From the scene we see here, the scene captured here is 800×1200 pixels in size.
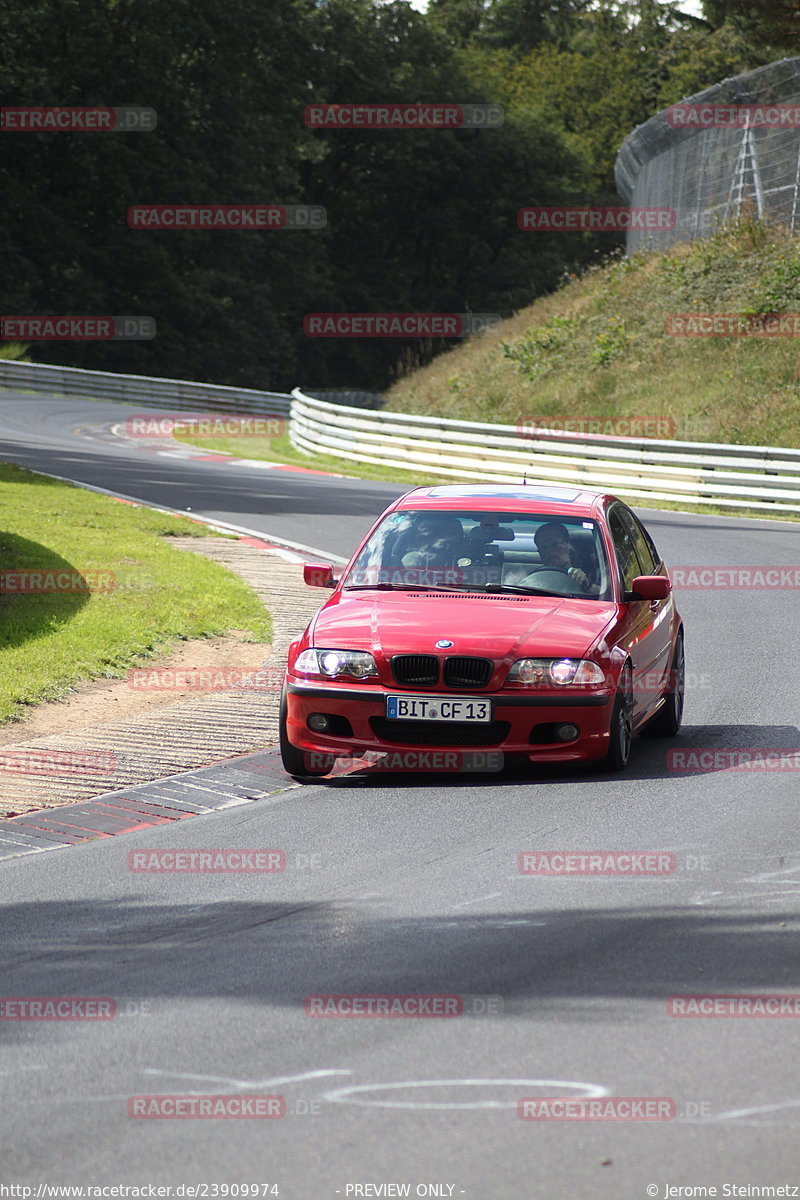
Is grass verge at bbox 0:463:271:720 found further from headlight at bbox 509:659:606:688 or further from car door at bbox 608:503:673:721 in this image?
car door at bbox 608:503:673:721

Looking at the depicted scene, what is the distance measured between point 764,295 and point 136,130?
32.0m

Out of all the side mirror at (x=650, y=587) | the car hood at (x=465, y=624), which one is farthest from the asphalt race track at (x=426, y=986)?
the side mirror at (x=650, y=587)

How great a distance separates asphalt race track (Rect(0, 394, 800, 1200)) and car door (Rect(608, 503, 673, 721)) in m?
0.48

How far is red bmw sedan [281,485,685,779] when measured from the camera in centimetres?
833

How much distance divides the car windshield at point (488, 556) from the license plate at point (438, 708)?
3.54 ft

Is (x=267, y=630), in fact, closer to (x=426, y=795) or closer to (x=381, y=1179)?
(x=426, y=795)

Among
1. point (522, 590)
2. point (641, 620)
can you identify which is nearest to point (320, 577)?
point (522, 590)

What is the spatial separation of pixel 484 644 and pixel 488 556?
118cm

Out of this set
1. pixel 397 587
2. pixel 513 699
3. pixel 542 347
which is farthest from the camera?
pixel 542 347

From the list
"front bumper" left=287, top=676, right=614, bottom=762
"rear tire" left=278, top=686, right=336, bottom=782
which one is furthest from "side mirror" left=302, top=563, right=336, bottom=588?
"front bumper" left=287, top=676, right=614, bottom=762

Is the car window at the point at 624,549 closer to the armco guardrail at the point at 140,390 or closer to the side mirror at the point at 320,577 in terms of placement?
the side mirror at the point at 320,577

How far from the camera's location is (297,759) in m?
8.66

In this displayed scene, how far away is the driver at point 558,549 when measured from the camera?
934cm

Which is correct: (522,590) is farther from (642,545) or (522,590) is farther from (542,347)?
(542,347)
